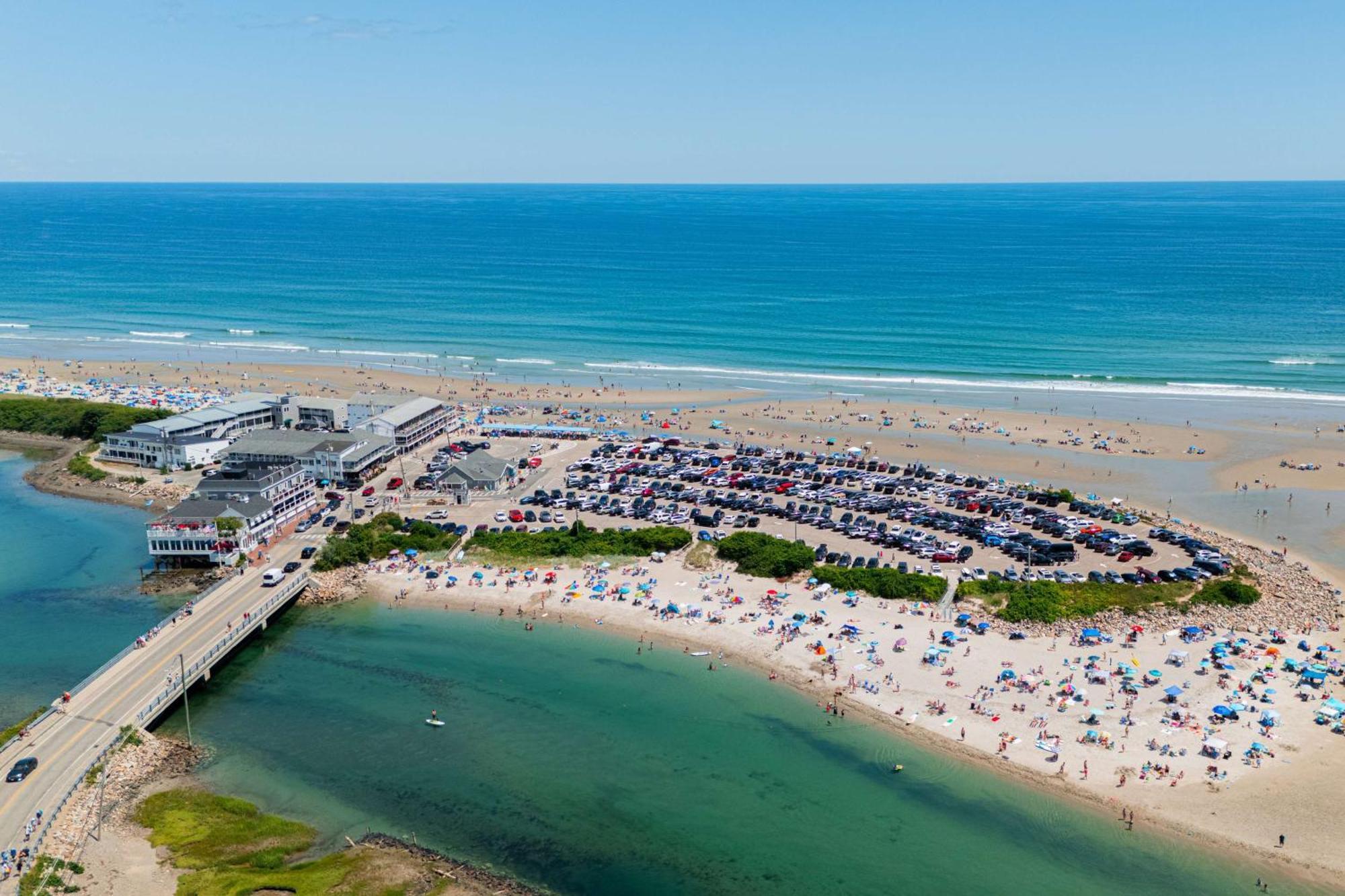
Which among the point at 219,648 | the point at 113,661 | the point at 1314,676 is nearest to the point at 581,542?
the point at 219,648

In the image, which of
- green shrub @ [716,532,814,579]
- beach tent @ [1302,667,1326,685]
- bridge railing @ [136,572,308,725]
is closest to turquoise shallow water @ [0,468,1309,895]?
bridge railing @ [136,572,308,725]

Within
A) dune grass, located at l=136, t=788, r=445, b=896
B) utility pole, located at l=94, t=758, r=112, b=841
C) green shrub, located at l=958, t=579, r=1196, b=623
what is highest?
green shrub, located at l=958, t=579, r=1196, b=623

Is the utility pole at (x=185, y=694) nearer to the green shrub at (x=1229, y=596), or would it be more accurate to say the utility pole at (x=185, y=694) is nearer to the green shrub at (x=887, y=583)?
the green shrub at (x=887, y=583)

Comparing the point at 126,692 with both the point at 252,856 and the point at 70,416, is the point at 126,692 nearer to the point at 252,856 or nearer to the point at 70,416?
the point at 252,856

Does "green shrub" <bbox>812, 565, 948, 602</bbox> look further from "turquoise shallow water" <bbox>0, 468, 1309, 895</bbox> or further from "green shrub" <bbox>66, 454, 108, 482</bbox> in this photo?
"green shrub" <bbox>66, 454, 108, 482</bbox>

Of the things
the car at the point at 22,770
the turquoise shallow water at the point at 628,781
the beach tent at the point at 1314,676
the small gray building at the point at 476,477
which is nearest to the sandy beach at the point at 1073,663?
the beach tent at the point at 1314,676

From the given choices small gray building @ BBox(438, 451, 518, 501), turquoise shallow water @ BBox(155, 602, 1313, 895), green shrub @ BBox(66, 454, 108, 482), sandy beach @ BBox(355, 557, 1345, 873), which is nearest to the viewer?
turquoise shallow water @ BBox(155, 602, 1313, 895)
